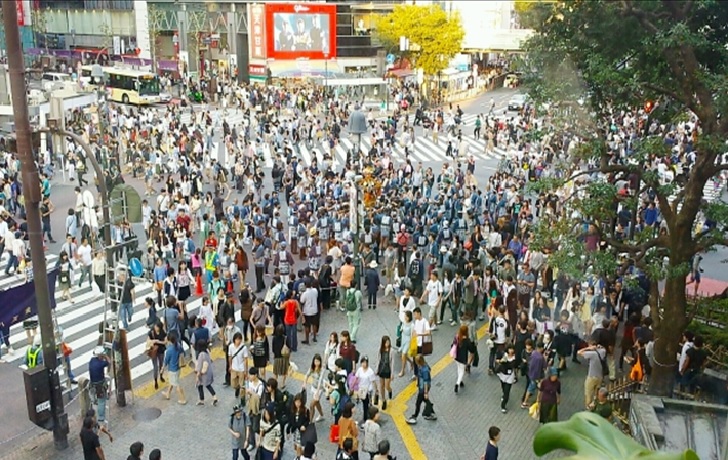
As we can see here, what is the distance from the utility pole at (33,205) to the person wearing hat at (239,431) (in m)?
3.06

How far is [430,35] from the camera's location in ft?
184

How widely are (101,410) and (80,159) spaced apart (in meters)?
18.5

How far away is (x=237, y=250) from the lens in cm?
1756

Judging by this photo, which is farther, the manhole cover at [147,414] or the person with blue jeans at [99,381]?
the manhole cover at [147,414]

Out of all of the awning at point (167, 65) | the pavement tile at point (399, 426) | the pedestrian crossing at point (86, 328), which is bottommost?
the pavement tile at point (399, 426)

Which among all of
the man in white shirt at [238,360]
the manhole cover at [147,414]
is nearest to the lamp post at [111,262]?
the manhole cover at [147,414]

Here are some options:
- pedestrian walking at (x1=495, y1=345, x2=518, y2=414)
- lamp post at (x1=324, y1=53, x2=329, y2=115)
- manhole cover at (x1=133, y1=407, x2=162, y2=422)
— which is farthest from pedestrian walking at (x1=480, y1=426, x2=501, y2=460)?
lamp post at (x1=324, y1=53, x2=329, y2=115)

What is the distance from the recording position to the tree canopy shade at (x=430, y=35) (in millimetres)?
56125

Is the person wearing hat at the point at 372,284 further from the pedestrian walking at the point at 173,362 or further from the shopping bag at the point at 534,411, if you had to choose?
the shopping bag at the point at 534,411

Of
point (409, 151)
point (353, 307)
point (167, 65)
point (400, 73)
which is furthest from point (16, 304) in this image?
point (167, 65)

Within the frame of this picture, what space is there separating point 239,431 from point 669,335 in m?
6.96

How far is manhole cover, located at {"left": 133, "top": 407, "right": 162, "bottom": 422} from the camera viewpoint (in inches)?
486

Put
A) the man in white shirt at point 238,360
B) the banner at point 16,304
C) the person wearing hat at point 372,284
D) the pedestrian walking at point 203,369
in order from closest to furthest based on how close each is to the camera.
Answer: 1. the pedestrian walking at point 203,369
2. the man in white shirt at point 238,360
3. the banner at point 16,304
4. the person wearing hat at point 372,284

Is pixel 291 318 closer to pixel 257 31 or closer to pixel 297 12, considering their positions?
pixel 297 12
